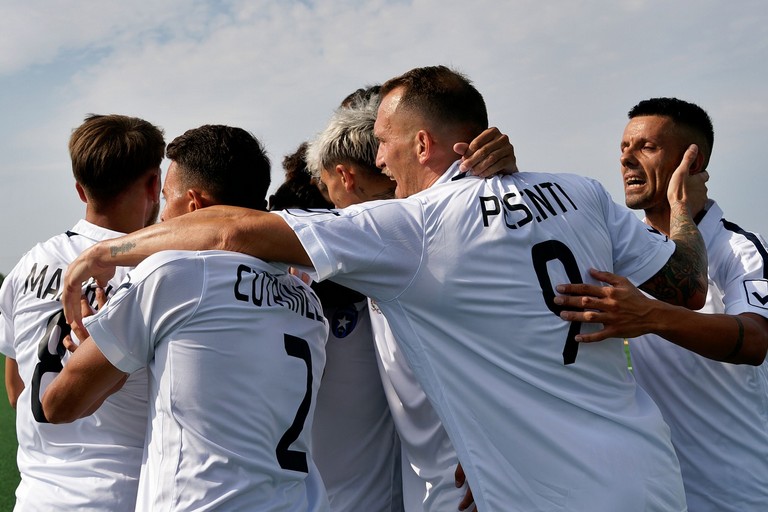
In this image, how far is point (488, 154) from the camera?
287cm

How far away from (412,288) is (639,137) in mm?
2233

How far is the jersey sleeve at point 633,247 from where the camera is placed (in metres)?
3.09

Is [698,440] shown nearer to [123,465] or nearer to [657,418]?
[657,418]

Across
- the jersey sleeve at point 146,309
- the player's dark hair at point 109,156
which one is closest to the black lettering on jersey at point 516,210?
the jersey sleeve at point 146,309

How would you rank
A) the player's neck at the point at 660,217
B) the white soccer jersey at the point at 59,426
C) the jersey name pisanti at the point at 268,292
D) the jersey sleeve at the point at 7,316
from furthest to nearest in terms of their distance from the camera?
the player's neck at the point at 660,217 < the jersey sleeve at the point at 7,316 < the white soccer jersey at the point at 59,426 < the jersey name pisanti at the point at 268,292

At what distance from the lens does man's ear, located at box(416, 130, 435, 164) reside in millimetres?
2955

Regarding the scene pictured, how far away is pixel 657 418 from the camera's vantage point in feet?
9.39

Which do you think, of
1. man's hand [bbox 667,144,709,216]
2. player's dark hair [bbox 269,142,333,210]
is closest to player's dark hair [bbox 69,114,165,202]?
player's dark hair [bbox 269,142,333,210]

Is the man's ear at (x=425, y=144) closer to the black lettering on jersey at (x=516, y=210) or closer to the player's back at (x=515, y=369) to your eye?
the player's back at (x=515, y=369)

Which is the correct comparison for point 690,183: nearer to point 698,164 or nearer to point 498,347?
point 698,164

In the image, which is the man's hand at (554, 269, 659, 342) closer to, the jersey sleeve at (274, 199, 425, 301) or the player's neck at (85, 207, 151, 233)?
the jersey sleeve at (274, 199, 425, 301)

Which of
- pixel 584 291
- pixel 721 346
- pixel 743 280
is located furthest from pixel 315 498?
pixel 743 280

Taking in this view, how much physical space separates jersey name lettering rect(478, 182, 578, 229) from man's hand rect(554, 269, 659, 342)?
26 cm

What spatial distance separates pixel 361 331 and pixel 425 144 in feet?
3.12
